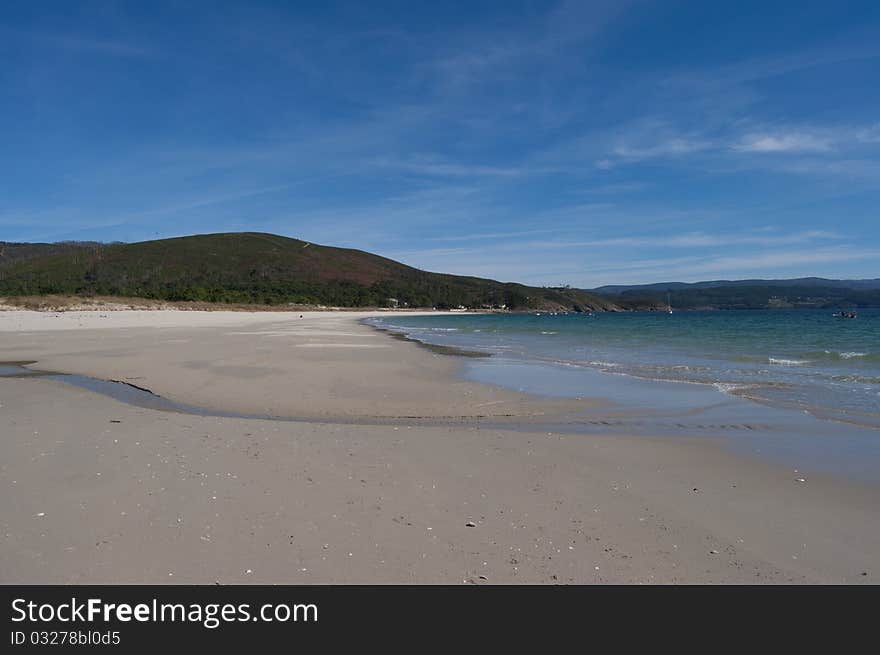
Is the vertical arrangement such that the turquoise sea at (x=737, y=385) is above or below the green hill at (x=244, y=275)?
below

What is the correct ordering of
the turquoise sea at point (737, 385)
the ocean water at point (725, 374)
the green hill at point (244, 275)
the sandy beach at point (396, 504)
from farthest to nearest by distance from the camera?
the green hill at point (244, 275) → the ocean water at point (725, 374) → the turquoise sea at point (737, 385) → the sandy beach at point (396, 504)

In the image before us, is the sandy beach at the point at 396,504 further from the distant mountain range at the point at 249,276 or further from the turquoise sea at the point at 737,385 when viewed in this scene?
the distant mountain range at the point at 249,276

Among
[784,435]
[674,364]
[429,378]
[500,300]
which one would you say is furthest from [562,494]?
[500,300]

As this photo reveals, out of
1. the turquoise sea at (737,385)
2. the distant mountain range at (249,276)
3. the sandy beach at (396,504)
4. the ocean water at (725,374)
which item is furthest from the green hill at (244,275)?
the sandy beach at (396,504)

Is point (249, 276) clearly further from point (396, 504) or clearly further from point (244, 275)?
point (396, 504)

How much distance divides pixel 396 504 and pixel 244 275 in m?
143

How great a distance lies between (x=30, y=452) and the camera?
6.97m

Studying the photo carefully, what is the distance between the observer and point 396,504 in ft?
17.7

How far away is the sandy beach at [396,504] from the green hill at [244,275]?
83.7 meters

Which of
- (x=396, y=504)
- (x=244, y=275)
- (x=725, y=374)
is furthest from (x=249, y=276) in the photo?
(x=396, y=504)

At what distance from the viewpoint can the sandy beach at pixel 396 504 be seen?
161 inches

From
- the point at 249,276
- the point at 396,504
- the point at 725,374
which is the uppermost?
the point at 249,276
